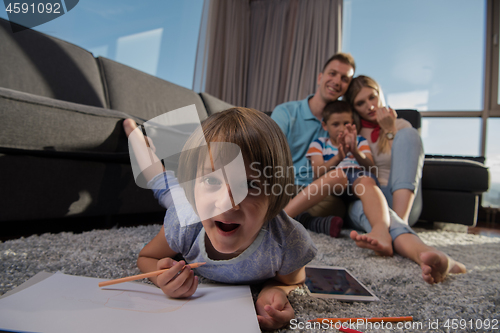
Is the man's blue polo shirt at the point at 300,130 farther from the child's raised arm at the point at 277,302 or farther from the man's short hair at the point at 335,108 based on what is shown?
the child's raised arm at the point at 277,302

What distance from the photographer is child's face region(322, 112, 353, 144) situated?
1225mm

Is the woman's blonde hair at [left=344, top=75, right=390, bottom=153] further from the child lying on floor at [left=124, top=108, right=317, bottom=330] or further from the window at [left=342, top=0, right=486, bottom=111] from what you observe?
the window at [left=342, top=0, right=486, bottom=111]

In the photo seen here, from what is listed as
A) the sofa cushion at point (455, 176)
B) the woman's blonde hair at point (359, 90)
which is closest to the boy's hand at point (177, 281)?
the woman's blonde hair at point (359, 90)

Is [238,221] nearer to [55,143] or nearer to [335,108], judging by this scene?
[55,143]

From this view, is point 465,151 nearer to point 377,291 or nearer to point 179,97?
point 179,97

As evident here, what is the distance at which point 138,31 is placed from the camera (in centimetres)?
178

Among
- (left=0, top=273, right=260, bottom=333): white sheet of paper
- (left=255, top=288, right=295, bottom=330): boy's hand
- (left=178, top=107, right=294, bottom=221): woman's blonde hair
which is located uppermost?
(left=178, top=107, right=294, bottom=221): woman's blonde hair

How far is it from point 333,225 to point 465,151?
241 centimetres

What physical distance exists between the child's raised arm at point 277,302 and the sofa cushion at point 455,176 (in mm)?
1245

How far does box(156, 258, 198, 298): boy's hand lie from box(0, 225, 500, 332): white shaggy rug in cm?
15

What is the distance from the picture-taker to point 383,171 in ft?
3.99

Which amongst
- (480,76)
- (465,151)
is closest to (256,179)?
(465,151)

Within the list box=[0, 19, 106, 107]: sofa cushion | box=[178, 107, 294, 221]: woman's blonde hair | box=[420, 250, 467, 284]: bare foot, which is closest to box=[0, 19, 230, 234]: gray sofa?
box=[0, 19, 106, 107]: sofa cushion

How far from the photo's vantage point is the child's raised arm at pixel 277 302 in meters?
0.39
